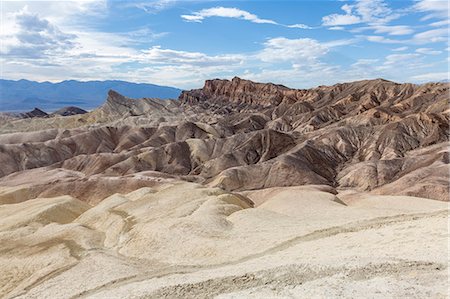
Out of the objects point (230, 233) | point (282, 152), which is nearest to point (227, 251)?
point (230, 233)

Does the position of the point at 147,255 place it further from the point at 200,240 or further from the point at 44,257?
the point at 44,257

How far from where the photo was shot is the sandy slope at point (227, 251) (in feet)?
73.2

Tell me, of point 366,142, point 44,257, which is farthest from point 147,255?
point 366,142

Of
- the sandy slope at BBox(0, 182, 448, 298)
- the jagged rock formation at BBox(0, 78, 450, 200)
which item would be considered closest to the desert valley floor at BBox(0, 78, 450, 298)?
the sandy slope at BBox(0, 182, 448, 298)

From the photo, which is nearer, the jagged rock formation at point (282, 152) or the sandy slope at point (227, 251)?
the sandy slope at point (227, 251)

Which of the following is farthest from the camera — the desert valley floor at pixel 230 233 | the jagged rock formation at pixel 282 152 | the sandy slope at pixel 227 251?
the jagged rock formation at pixel 282 152

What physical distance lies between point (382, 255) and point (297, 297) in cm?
669

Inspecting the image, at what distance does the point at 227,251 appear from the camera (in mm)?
33812

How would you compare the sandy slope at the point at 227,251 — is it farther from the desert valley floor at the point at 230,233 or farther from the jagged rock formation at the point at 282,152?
the jagged rock formation at the point at 282,152

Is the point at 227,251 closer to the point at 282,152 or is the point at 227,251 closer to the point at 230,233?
the point at 230,233

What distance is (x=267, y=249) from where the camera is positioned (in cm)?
3238

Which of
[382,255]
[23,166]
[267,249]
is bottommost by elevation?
[23,166]

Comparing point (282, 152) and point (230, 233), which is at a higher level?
point (230, 233)

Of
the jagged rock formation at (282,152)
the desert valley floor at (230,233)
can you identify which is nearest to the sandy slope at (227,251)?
the desert valley floor at (230,233)
